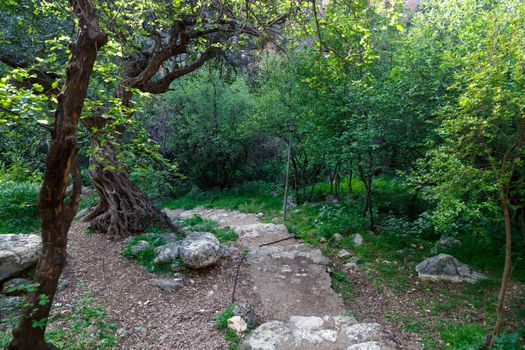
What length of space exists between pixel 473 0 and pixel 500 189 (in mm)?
5236

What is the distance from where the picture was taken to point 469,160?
4.23 metres

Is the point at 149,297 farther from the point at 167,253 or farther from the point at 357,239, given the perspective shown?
the point at 357,239

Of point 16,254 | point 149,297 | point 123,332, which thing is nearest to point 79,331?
point 123,332

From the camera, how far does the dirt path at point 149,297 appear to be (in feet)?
14.3

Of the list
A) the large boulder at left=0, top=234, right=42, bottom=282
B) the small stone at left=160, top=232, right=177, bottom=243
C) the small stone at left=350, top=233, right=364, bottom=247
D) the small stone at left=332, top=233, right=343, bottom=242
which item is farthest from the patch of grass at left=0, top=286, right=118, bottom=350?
the small stone at left=350, top=233, right=364, bottom=247

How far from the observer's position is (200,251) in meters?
6.02

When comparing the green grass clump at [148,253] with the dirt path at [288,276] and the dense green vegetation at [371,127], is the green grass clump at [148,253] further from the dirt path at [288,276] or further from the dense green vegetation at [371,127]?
the dirt path at [288,276]

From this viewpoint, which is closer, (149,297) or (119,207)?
(149,297)

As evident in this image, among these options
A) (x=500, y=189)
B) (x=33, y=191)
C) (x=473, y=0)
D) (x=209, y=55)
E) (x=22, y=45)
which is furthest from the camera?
(x=33, y=191)

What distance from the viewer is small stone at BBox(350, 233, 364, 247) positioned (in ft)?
24.9

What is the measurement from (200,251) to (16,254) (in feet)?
10.3

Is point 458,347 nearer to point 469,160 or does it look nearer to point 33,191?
point 469,160

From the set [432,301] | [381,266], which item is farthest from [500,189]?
[381,266]

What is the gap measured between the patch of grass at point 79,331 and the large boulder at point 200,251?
1673 mm
